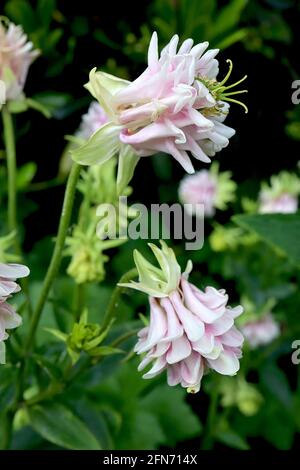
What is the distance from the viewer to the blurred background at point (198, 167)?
4.67ft

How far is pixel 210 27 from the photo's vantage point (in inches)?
57.7

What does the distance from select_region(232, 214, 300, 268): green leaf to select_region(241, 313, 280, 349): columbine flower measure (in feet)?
1.81

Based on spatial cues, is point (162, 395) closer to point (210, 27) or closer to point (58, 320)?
point (58, 320)

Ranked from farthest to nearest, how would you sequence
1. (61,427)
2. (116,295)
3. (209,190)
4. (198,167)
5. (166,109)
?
(198,167)
(209,190)
(61,427)
(116,295)
(166,109)

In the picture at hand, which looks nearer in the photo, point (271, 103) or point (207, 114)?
point (207, 114)

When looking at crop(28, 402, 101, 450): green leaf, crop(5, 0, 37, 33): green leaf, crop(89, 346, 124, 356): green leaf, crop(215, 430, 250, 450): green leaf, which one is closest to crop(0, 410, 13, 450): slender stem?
crop(28, 402, 101, 450): green leaf

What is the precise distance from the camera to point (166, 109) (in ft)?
2.21

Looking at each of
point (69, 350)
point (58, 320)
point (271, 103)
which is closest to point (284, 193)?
point (271, 103)

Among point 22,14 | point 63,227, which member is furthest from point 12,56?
point 22,14

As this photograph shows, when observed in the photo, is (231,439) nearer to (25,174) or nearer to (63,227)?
(25,174)

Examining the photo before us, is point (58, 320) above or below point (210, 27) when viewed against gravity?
below

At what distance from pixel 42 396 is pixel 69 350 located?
5.1 inches

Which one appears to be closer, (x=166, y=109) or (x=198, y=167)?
(x=166, y=109)

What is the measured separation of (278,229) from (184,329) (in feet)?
0.87
